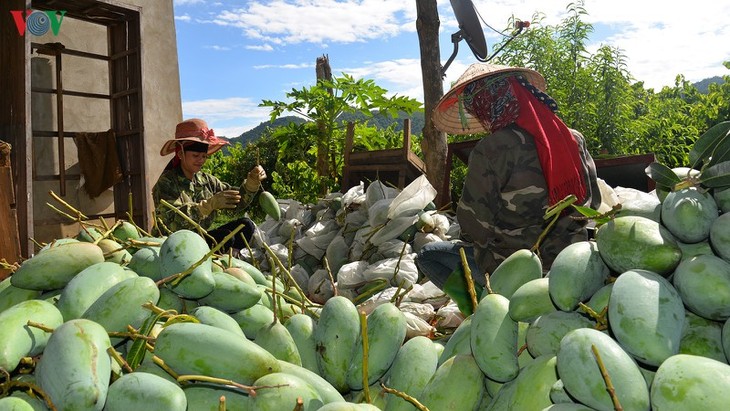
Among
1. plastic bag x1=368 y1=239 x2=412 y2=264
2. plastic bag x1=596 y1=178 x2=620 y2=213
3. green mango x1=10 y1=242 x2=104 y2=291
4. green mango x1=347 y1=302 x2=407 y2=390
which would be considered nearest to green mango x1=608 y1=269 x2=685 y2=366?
green mango x1=347 y1=302 x2=407 y2=390

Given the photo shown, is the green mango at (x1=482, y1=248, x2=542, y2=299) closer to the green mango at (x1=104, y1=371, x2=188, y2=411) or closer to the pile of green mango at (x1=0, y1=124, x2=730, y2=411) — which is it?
the pile of green mango at (x1=0, y1=124, x2=730, y2=411)

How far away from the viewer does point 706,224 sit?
3.52 feet

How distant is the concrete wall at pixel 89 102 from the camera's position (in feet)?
19.6

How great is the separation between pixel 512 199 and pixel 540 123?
420mm

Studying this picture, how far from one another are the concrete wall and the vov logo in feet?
0.63

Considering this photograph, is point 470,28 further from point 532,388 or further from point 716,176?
point 532,388

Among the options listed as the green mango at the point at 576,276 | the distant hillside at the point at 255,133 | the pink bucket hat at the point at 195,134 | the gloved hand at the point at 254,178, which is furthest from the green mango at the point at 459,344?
the distant hillside at the point at 255,133

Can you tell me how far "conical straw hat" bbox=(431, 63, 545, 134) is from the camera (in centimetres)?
326

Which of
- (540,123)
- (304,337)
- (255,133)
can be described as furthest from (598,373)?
(255,133)

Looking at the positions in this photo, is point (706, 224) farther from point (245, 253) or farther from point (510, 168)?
point (245, 253)

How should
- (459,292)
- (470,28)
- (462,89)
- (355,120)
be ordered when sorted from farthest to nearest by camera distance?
(355,120) → (470,28) → (462,89) → (459,292)

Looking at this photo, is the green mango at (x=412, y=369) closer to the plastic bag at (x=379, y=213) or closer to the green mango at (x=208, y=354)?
the green mango at (x=208, y=354)

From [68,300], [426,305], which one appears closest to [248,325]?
[68,300]

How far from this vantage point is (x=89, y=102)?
6391mm
